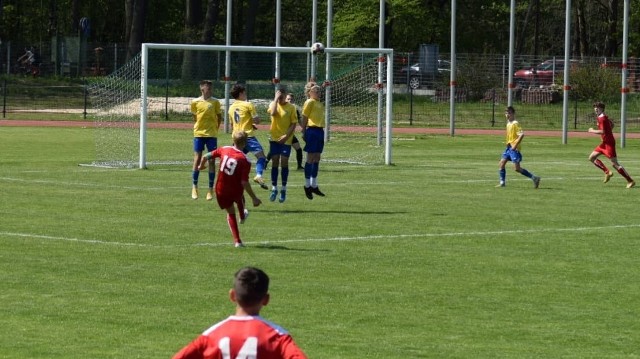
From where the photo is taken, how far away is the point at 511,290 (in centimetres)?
1497

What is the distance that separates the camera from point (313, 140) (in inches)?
1001

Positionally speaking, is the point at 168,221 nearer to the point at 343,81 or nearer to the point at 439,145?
the point at 343,81

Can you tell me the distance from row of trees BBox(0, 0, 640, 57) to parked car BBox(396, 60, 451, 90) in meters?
9.59

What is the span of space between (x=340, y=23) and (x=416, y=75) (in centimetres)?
1269

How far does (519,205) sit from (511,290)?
32.6 feet

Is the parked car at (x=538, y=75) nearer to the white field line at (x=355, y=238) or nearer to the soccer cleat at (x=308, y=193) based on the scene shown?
the soccer cleat at (x=308, y=193)

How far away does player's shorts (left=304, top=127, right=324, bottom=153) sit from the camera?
25.3m

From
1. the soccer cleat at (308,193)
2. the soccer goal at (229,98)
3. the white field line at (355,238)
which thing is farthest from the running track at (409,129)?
the white field line at (355,238)

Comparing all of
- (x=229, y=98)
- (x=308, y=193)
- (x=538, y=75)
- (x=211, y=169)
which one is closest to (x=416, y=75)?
(x=538, y=75)

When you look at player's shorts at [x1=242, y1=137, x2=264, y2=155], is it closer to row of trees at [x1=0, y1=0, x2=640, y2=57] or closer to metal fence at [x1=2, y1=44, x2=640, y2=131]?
metal fence at [x1=2, y1=44, x2=640, y2=131]

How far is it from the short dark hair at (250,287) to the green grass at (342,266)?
448cm

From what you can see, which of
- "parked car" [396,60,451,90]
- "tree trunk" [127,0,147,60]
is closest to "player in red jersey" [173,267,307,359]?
"parked car" [396,60,451,90]

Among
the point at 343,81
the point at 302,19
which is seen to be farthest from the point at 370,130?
the point at 302,19

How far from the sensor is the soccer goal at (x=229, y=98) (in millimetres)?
35188
